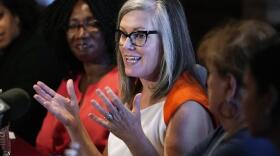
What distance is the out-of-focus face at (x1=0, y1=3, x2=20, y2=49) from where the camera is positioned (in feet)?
10.5

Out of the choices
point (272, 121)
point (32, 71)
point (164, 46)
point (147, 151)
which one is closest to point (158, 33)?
point (164, 46)

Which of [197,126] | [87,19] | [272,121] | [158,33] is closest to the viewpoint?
[272,121]

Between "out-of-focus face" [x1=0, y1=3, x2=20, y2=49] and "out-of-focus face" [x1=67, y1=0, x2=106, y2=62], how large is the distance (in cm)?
60

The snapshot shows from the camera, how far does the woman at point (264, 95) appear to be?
1.29m

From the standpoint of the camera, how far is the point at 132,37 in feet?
6.86

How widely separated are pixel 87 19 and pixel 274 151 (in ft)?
4.65

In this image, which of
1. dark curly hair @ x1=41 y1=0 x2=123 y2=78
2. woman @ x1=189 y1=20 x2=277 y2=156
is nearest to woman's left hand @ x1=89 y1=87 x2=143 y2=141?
woman @ x1=189 y1=20 x2=277 y2=156

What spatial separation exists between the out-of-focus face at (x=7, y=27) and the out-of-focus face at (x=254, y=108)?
79.5 inches

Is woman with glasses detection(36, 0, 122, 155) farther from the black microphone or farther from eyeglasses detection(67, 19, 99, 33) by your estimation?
the black microphone

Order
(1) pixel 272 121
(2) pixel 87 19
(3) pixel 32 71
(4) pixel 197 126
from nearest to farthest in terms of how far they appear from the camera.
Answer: (1) pixel 272 121
(4) pixel 197 126
(2) pixel 87 19
(3) pixel 32 71

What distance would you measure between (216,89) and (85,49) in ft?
3.83

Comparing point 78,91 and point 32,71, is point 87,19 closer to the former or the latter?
point 78,91

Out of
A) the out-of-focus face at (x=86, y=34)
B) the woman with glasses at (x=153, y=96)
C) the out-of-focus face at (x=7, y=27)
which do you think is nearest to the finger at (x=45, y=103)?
the woman with glasses at (x=153, y=96)

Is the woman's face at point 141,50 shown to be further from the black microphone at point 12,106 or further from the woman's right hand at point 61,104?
the black microphone at point 12,106
